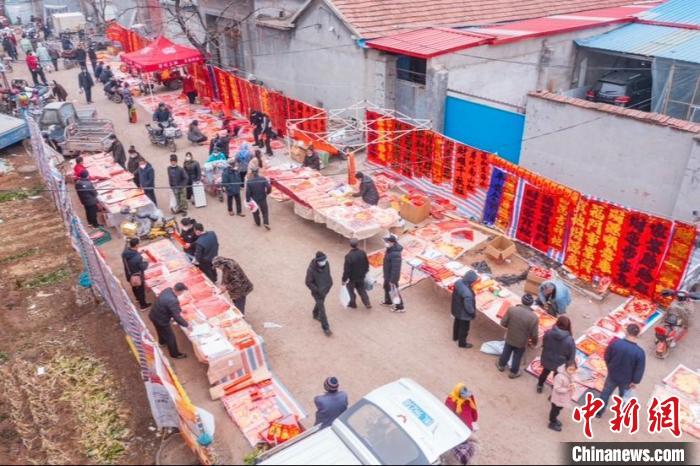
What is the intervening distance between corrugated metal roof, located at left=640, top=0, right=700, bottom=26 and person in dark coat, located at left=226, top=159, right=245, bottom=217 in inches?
723

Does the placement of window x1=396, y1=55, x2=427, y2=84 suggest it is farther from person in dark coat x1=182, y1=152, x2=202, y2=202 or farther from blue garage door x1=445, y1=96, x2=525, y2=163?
person in dark coat x1=182, y1=152, x2=202, y2=202

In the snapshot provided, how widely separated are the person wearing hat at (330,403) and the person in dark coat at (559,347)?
337 centimetres

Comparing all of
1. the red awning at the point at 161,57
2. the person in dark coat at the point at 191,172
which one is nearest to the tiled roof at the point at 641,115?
the person in dark coat at the point at 191,172

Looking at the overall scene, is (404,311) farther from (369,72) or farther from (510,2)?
(510,2)

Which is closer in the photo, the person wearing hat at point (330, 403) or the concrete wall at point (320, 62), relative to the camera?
the person wearing hat at point (330, 403)

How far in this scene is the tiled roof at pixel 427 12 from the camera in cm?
1903

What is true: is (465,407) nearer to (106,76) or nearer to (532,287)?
(532,287)

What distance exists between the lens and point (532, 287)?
1134cm

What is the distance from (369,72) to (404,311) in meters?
10.8

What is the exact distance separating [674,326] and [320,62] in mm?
15986

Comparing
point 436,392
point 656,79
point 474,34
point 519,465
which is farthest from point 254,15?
point 519,465

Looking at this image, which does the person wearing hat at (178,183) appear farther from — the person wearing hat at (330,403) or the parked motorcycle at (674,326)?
the parked motorcycle at (674,326)

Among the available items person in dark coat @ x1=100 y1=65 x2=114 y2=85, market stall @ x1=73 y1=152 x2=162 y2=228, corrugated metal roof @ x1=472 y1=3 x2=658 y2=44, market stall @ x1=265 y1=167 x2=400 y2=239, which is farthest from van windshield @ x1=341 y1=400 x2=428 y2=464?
person in dark coat @ x1=100 y1=65 x2=114 y2=85

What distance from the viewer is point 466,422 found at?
7.32 metres
